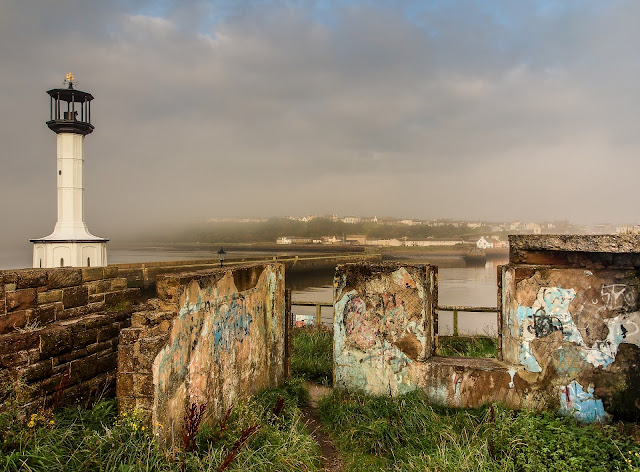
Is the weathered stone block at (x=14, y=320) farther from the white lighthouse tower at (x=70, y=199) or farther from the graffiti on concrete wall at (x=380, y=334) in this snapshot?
the white lighthouse tower at (x=70, y=199)

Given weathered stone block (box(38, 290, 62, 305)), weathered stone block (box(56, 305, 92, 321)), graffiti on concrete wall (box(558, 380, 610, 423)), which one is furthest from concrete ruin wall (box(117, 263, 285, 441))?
graffiti on concrete wall (box(558, 380, 610, 423))

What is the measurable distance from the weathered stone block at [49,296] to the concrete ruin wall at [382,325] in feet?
10.7

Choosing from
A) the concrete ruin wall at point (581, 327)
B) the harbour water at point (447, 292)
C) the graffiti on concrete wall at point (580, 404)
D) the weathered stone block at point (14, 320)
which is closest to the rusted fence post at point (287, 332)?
the concrete ruin wall at point (581, 327)

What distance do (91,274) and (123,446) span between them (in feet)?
9.31

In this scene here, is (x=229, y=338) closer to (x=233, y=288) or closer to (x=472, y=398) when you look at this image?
(x=233, y=288)

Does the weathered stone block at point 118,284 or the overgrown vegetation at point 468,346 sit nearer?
the weathered stone block at point 118,284

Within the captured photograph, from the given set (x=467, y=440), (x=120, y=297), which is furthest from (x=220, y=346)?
(x=467, y=440)

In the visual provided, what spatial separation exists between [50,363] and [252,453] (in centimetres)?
205

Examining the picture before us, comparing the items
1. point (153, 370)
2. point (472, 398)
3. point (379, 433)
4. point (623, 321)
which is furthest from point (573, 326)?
point (153, 370)

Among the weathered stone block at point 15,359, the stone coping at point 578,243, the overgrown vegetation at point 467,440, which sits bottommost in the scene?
the overgrown vegetation at point 467,440

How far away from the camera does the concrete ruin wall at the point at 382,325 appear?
5.53 meters

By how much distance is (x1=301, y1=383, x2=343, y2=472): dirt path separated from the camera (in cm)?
428

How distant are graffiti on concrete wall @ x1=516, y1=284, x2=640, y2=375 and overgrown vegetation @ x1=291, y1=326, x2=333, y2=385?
2.92 meters

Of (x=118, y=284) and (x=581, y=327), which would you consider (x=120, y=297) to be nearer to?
(x=118, y=284)
